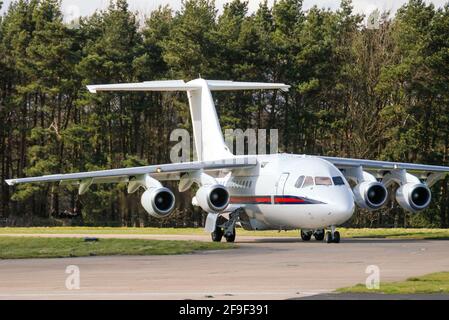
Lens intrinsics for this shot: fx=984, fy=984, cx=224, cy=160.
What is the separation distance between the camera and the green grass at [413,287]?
1733cm

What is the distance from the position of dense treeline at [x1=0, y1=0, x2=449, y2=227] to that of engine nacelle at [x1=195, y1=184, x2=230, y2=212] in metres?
31.4

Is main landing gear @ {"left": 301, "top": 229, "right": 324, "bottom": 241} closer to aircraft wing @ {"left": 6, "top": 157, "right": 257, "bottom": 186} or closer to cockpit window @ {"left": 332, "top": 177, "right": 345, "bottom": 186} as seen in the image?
aircraft wing @ {"left": 6, "top": 157, "right": 257, "bottom": 186}

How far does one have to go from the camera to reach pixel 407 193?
37.8 metres

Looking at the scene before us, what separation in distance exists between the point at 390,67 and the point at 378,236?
103 ft

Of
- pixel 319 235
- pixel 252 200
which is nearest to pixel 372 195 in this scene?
pixel 319 235

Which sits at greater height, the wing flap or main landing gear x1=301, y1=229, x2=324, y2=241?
the wing flap

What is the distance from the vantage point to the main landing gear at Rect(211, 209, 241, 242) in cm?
3756

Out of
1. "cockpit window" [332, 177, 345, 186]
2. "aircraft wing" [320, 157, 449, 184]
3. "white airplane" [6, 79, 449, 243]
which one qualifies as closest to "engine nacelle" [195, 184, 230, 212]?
"white airplane" [6, 79, 449, 243]

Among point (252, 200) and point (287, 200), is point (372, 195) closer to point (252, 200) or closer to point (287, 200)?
point (287, 200)

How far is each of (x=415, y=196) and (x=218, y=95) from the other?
3728cm

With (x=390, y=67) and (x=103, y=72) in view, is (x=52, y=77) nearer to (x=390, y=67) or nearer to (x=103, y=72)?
(x=103, y=72)

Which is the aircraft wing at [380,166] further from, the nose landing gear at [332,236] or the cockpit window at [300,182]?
the nose landing gear at [332,236]

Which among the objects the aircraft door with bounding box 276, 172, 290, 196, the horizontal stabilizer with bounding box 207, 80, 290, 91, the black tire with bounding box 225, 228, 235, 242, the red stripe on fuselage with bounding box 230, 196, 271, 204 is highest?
the horizontal stabilizer with bounding box 207, 80, 290, 91
